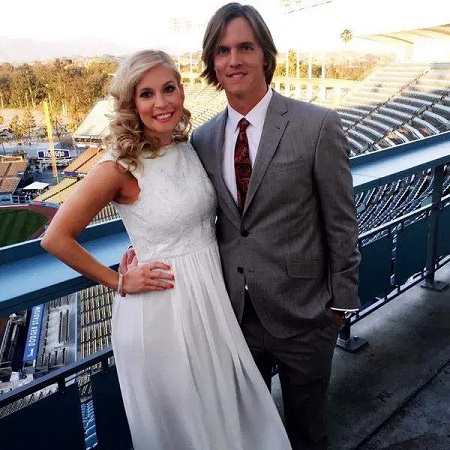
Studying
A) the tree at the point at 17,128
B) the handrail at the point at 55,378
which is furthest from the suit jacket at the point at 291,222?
the tree at the point at 17,128

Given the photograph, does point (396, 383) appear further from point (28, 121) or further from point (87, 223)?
point (28, 121)

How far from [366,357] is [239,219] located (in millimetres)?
1286

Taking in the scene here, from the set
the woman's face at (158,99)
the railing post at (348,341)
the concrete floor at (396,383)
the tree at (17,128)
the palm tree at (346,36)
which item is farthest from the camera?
the tree at (17,128)

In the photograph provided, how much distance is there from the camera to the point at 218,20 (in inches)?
47.5

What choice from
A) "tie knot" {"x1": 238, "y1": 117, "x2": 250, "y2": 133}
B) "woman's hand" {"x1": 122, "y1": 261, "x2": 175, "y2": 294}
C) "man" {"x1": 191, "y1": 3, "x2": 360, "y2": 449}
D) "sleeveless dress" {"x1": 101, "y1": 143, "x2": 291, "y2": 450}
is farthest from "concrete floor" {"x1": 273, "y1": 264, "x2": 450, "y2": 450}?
"tie knot" {"x1": 238, "y1": 117, "x2": 250, "y2": 133}

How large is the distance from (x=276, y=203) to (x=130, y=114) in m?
0.43

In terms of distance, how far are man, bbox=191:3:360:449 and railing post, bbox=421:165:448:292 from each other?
1.37 metres

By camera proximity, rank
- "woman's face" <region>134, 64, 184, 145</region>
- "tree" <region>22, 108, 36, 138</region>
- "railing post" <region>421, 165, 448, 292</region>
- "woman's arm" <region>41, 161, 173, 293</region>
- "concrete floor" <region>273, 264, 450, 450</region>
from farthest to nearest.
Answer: "tree" <region>22, 108, 36, 138</region> → "railing post" <region>421, 165, 448, 292</region> → "concrete floor" <region>273, 264, 450, 450</region> → "woman's face" <region>134, 64, 184, 145</region> → "woman's arm" <region>41, 161, 173, 293</region>

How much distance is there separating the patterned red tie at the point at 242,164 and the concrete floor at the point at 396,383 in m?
1.06

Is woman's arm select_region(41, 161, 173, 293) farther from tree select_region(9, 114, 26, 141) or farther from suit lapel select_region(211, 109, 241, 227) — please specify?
tree select_region(9, 114, 26, 141)

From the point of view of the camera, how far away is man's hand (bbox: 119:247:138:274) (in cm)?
121

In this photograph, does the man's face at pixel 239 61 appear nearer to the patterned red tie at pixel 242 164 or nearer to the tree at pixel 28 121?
the patterned red tie at pixel 242 164

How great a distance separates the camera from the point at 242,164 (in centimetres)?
125

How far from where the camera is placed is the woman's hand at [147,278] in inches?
45.7
